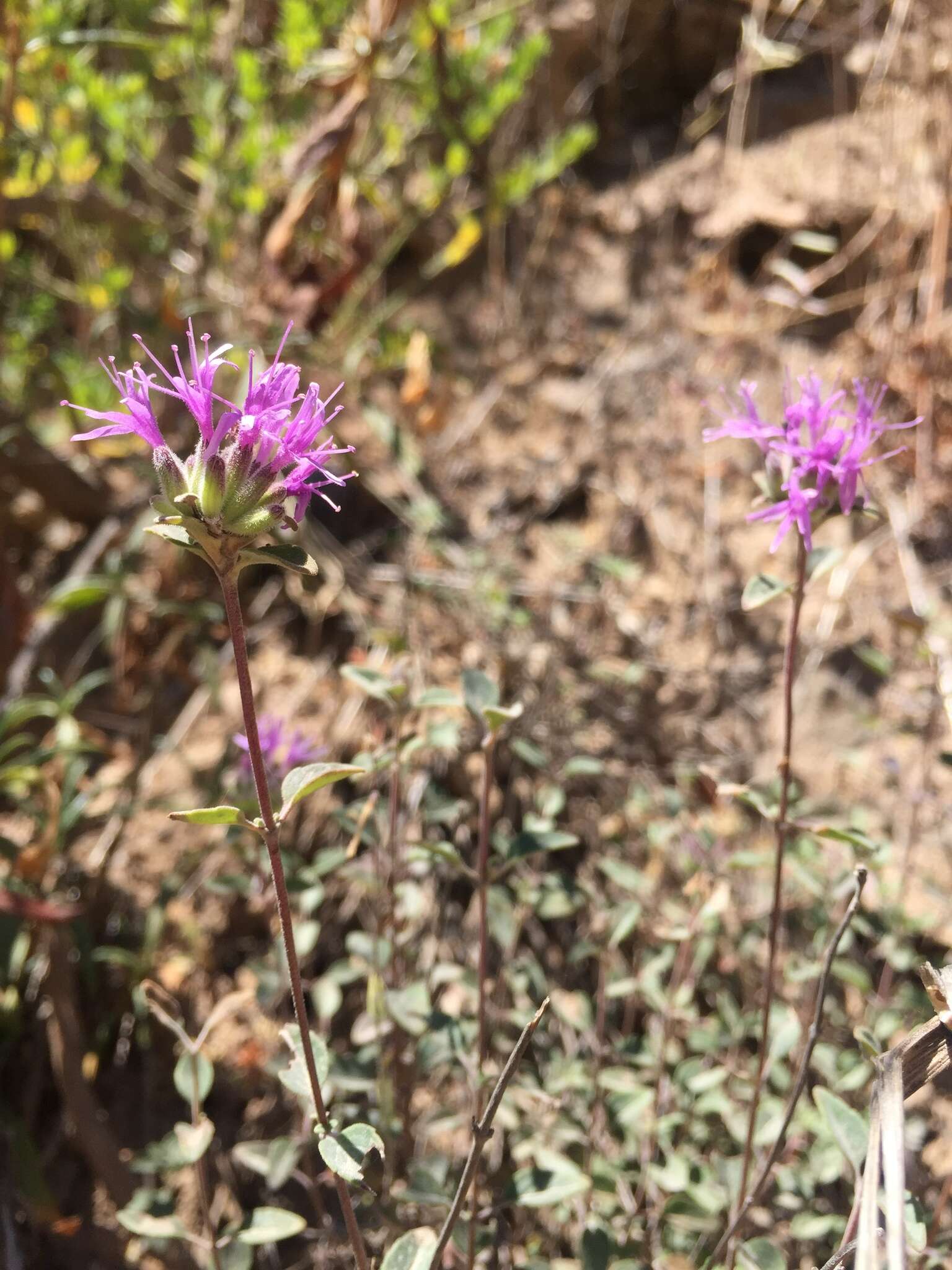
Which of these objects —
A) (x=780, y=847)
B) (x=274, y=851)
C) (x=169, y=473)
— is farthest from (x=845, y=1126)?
(x=169, y=473)

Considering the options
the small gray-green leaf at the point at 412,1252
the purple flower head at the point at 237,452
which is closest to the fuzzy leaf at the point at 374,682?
the purple flower head at the point at 237,452

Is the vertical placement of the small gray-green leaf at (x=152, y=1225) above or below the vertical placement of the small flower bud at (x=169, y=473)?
below

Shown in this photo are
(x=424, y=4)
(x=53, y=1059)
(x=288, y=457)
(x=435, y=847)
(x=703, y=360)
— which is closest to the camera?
(x=288, y=457)

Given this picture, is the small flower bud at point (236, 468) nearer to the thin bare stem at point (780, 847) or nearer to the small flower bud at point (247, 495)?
the small flower bud at point (247, 495)

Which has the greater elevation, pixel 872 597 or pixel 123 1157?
pixel 872 597

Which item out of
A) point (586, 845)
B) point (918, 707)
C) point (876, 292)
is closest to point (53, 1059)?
point (586, 845)

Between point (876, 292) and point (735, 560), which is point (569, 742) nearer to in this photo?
point (735, 560)
